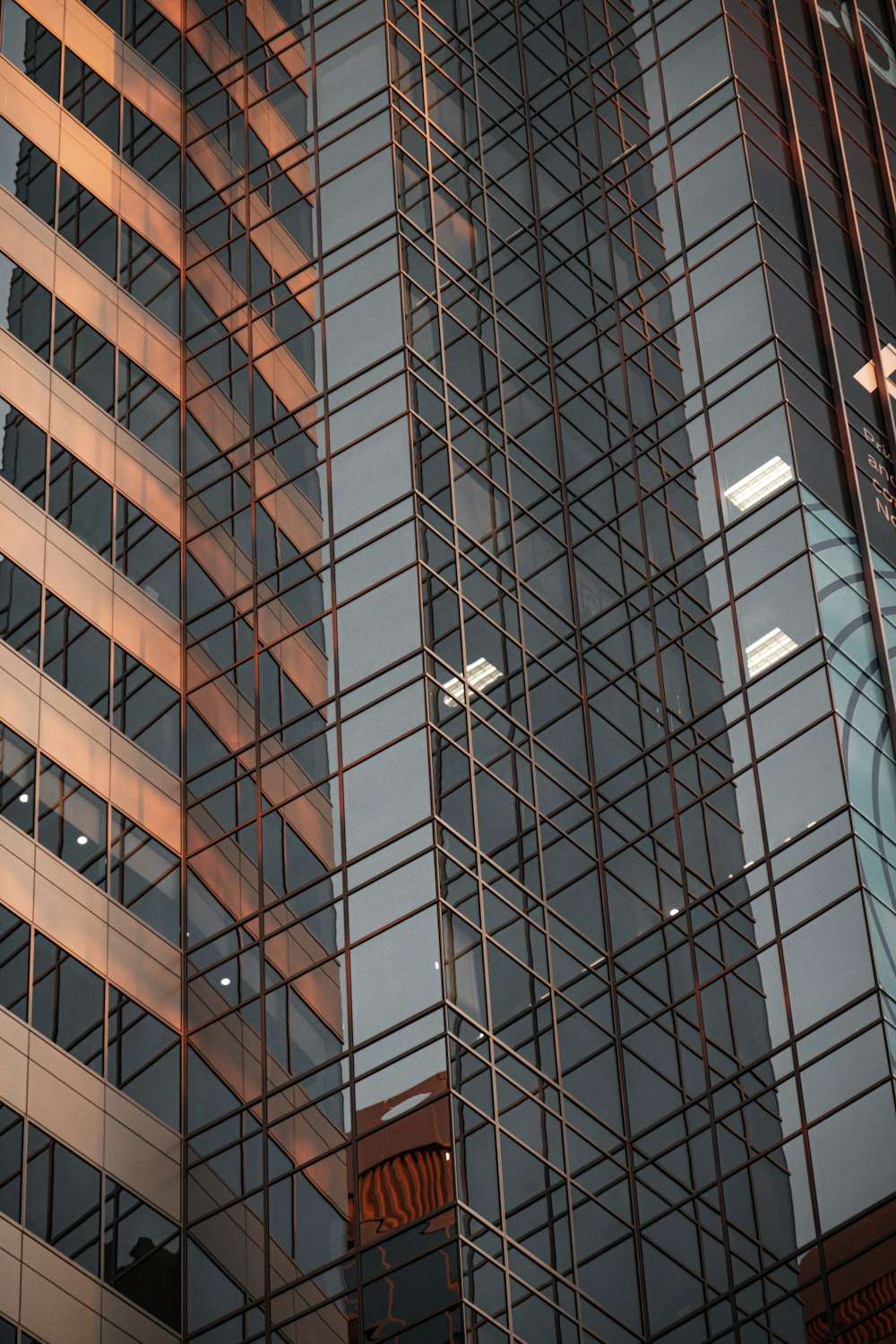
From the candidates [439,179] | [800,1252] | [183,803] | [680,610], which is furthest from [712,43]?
[800,1252]

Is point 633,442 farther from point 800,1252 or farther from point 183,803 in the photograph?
point 800,1252

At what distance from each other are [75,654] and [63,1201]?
11.1 meters

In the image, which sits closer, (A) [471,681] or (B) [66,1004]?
(B) [66,1004]

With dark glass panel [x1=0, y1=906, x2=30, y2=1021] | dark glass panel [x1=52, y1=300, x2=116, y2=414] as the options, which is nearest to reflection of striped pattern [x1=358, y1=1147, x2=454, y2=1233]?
dark glass panel [x1=0, y1=906, x2=30, y2=1021]

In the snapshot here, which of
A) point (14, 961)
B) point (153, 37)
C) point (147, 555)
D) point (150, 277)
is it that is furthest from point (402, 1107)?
point (153, 37)

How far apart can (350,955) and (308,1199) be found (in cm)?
444

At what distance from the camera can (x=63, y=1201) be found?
120 feet

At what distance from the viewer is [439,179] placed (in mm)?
46562

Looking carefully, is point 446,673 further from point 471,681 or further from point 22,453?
point 22,453

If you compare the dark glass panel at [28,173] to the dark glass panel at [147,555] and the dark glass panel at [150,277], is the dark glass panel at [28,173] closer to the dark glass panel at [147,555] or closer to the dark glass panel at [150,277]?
the dark glass panel at [150,277]

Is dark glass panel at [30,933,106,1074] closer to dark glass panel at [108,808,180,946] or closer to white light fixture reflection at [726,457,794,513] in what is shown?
dark glass panel at [108,808,180,946]

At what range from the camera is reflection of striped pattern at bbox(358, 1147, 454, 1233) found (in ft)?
115

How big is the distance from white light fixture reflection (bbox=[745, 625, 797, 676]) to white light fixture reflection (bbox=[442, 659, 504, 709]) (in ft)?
16.5

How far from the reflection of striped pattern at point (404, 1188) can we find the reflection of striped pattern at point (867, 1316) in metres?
6.96
